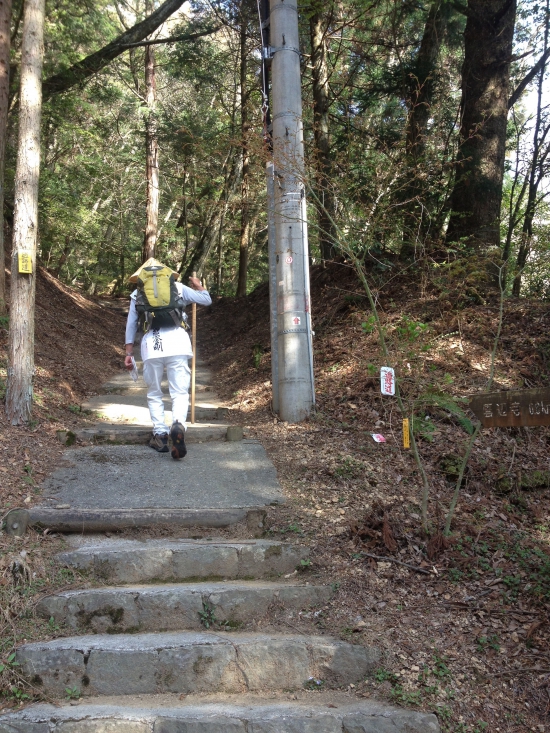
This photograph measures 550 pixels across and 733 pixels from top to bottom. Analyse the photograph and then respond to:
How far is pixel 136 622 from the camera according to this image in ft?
13.4

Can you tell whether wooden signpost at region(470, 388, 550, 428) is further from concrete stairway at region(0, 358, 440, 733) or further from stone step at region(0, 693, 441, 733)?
stone step at region(0, 693, 441, 733)

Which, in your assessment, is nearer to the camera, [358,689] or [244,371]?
[358,689]

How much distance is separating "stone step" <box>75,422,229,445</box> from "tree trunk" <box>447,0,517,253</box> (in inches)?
217

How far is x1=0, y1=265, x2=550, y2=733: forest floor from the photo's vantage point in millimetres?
3709

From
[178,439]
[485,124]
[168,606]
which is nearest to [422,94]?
[485,124]

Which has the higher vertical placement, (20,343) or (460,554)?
(20,343)

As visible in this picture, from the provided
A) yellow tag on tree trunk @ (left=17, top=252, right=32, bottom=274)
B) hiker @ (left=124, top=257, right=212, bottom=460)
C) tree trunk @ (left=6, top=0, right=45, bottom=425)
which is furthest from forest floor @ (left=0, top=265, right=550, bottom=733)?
yellow tag on tree trunk @ (left=17, top=252, right=32, bottom=274)

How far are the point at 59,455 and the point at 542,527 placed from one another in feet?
16.1

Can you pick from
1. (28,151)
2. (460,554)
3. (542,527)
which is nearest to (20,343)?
(28,151)

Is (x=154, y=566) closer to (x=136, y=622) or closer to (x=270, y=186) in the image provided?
(x=136, y=622)

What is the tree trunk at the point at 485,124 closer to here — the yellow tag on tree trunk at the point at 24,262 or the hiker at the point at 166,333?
the hiker at the point at 166,333

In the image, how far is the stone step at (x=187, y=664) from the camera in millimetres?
3639

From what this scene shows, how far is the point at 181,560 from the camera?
4570mm

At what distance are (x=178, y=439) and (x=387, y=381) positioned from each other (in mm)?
2628
